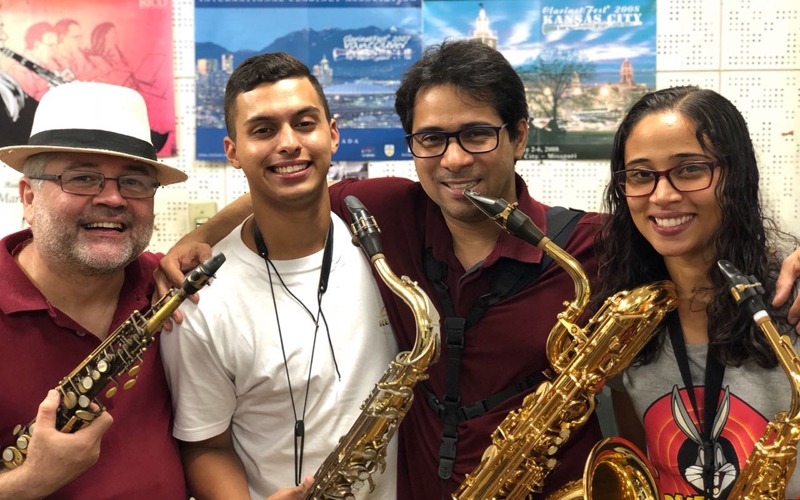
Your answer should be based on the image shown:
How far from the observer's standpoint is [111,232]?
8.10 feet

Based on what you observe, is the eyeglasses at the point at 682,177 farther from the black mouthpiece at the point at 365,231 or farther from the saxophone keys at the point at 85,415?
the saxophone keys at the point at 85,415

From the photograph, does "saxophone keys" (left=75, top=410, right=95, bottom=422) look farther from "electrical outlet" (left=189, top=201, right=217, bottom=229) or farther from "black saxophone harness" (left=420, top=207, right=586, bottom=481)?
"electrical outlet" (left=189, top=201, right=217, bottom=229)

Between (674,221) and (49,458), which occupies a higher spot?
(674,221)

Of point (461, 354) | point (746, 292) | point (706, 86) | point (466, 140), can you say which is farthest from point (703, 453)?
point (706, 86)

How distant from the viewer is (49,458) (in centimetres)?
213

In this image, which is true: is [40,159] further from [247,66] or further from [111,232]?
[247,66]

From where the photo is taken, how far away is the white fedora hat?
2.42 metres

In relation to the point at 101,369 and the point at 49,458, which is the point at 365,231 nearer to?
the point at 101,369

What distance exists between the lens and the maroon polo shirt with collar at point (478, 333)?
2.45 metres

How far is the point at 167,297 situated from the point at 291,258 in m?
0.55

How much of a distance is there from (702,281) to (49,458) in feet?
7.16

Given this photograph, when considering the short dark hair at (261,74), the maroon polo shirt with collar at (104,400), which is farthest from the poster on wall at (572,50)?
the maroon polo shirt with collar at (104,400)

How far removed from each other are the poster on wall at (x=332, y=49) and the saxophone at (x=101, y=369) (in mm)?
1853

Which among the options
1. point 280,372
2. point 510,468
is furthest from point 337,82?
point 510,468
